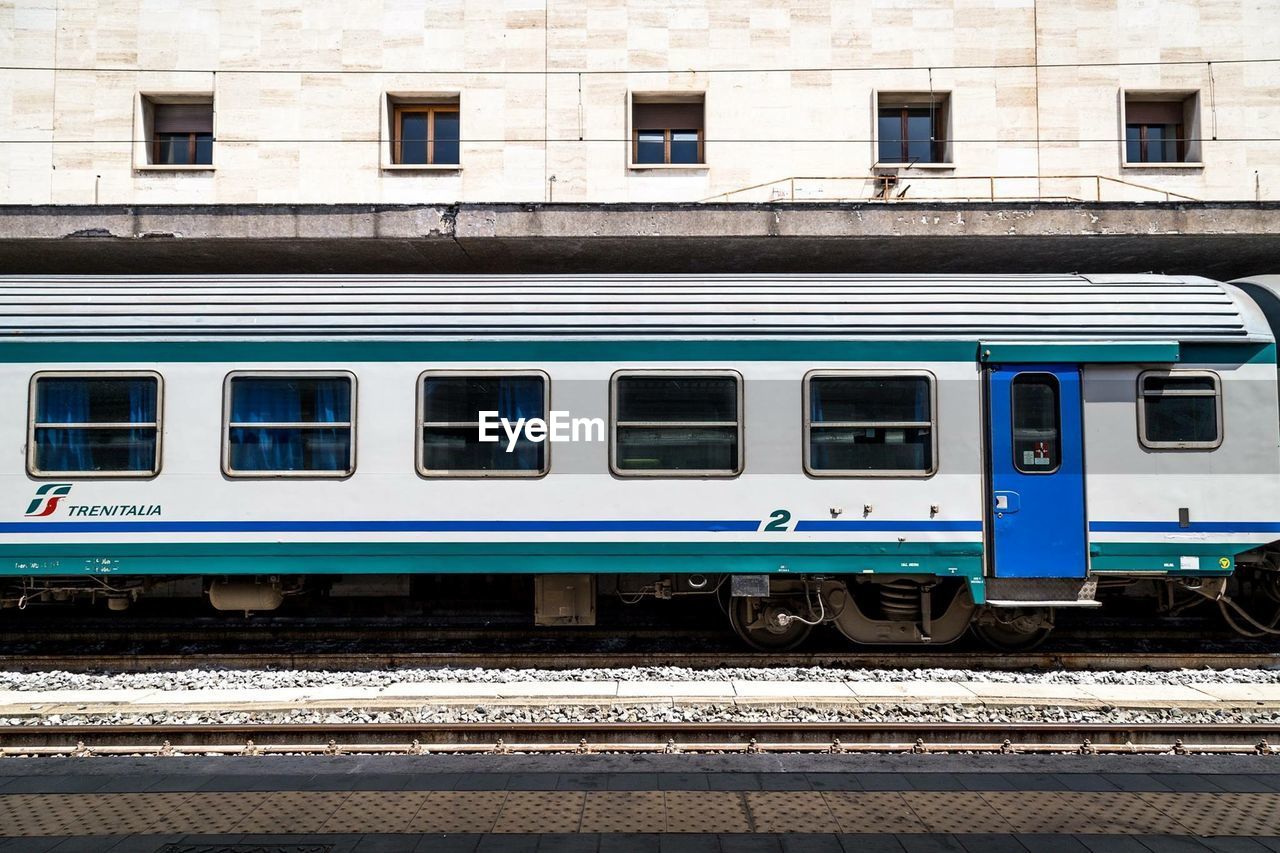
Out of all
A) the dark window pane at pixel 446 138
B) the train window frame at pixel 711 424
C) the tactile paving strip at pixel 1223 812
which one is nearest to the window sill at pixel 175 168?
the dark window pane at pixel 446 138

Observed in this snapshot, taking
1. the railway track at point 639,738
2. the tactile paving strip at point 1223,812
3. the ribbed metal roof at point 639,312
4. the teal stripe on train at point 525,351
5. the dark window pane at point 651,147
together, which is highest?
the dark window pane at point 651,147

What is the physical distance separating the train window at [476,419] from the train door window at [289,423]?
799 millimetres

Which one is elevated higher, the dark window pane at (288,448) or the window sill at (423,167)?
the window sill at (423,167)

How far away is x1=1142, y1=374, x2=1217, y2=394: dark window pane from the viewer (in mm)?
7566

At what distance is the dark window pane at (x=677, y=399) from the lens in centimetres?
759

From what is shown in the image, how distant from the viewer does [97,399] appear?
763 cm

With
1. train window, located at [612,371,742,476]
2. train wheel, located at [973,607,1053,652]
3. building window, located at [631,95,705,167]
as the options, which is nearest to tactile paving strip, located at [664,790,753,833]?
train window, located at [612,371,742,476]

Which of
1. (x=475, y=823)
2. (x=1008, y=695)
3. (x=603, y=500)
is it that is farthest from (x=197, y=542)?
(x=1008, y=695)

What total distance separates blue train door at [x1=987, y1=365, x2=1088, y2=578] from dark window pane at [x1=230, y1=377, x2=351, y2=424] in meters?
6.08

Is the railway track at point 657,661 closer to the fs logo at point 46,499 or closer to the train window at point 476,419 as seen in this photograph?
the fs logo at point 46,499

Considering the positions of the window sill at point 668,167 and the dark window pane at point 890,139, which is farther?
the dark window pane at point 890,139

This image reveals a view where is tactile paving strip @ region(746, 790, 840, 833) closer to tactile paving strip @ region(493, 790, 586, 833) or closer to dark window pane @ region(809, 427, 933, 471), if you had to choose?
tactile paving strip @ region(493, 790, 586, 833)

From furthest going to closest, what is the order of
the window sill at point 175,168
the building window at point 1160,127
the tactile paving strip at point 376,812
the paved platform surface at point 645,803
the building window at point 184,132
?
1. the building window at point 184,132
2. the building window at point 1160,127
3. the window sill at point 175,168
4. the tactile paving strip at point 376,812
5. the paved platform surface at point 645,803

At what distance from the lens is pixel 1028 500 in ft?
24.5
